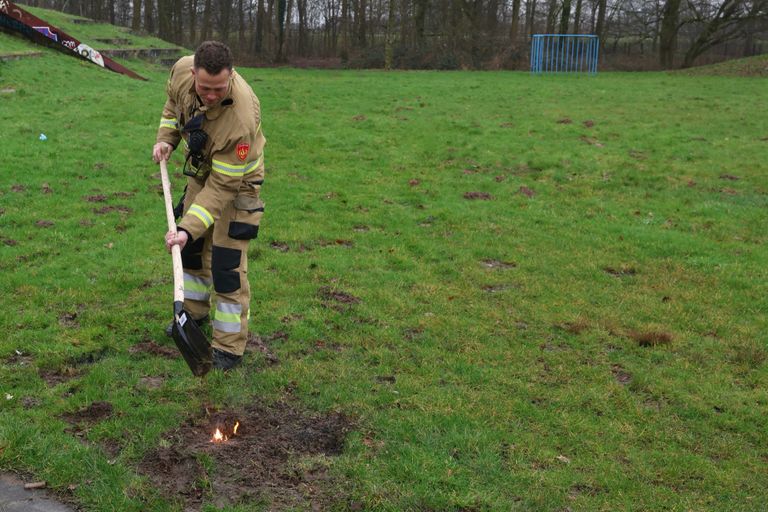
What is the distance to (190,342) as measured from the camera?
4520 mm

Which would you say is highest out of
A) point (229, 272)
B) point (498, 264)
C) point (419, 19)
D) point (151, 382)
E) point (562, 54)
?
point (419, 19)

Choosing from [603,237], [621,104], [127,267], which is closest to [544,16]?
[621,104]

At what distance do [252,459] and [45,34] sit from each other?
2301 centimetres

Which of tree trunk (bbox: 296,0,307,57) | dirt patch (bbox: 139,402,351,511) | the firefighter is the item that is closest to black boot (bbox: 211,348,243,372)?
the firefighter

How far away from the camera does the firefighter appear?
4.79 metres

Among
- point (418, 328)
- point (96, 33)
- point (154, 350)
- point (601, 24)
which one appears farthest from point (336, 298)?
point (601, 24)

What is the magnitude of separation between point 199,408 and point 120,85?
1724 centimetres

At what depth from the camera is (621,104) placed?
65.3 feet

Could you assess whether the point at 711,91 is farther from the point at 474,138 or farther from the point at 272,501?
the point at 272,501

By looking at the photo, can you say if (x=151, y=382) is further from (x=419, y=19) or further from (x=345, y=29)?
(x=345, y=29)

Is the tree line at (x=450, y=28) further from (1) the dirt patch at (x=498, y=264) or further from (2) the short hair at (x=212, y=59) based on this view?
(2) the short hair at (x=212, y=59)

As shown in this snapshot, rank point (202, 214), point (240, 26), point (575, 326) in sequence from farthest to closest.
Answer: point (240, 26), point (575, 326), point (202, 214)

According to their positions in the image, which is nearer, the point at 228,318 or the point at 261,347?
the point at 228,318

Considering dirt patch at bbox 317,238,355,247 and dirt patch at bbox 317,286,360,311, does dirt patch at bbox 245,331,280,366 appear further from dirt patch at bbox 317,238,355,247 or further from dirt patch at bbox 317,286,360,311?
dirt patch at bbox 317,238,355,247
